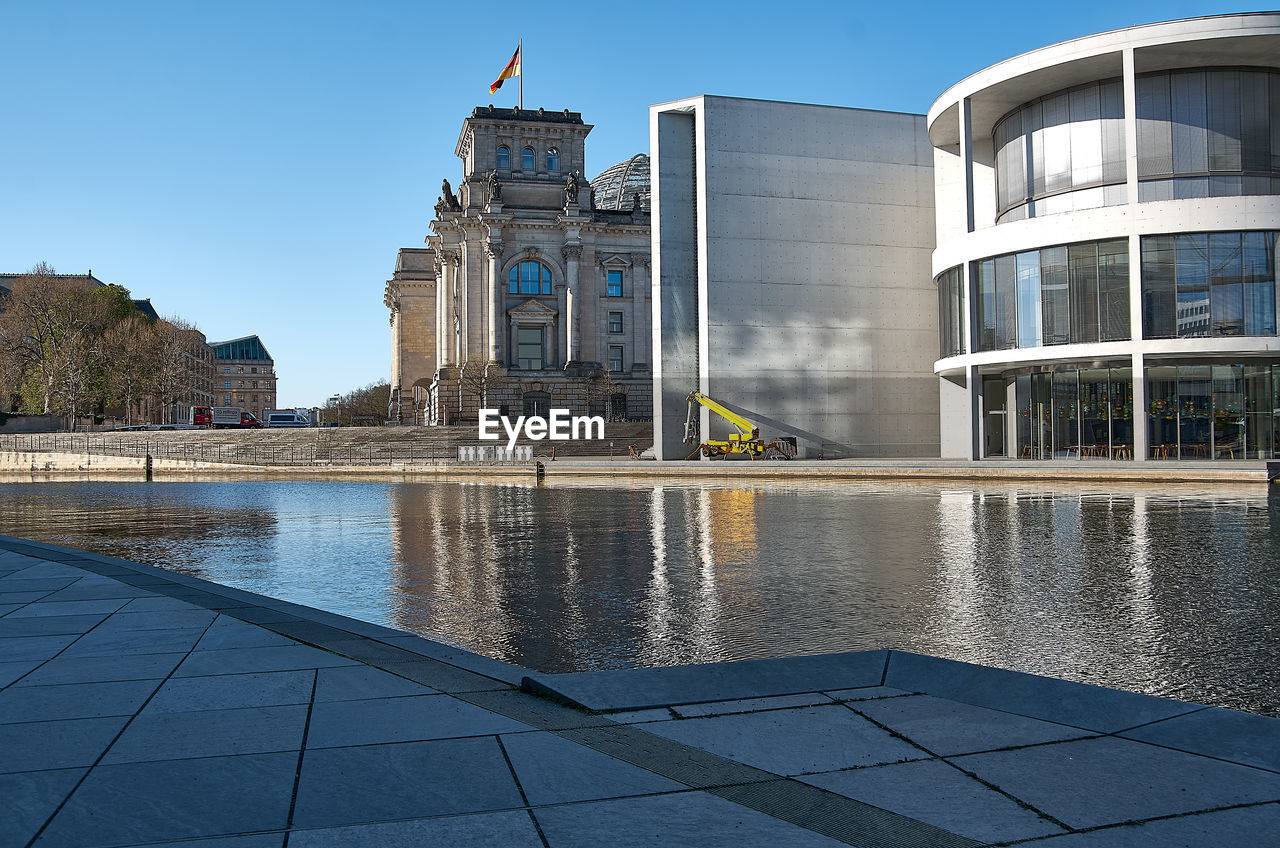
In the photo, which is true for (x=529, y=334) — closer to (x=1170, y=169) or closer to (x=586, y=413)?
(x=586, y=413)

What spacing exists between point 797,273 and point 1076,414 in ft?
47.9

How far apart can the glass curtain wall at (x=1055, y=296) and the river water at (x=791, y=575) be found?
50.4ft

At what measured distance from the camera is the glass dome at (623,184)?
10606 centimetres

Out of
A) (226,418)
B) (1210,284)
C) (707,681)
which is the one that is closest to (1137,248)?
(1210,284)

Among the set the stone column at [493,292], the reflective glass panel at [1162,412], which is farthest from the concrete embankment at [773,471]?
the stone column at [493,292]

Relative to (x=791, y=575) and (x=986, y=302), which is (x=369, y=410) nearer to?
(x=986, y=302)

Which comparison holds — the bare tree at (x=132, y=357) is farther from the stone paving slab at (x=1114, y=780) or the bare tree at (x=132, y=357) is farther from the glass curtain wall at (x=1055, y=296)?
the stone paving slab at (x=1114, y=780)

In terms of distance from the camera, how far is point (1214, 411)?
37188mm

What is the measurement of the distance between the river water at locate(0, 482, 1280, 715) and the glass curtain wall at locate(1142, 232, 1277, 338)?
1436 centimetres

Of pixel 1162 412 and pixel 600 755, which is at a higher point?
pixel 1162 412

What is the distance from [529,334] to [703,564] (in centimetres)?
7853

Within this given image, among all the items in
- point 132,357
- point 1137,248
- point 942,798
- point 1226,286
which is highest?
point 132,357

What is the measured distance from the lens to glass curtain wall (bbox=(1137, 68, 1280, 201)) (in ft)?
123

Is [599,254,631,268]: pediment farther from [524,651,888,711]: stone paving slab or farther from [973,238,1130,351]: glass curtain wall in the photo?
[524,651,888,711]: stone paving slab
